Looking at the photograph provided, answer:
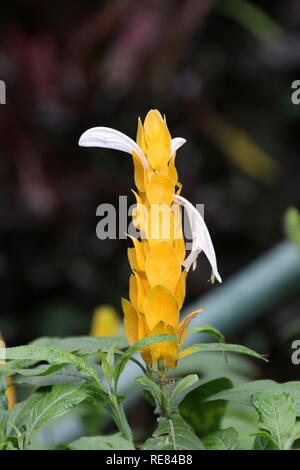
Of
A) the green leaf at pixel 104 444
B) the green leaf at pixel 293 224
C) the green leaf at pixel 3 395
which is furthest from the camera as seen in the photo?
the green leaf at pixel 293 224

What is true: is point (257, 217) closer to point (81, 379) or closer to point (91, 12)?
point (91, 12)

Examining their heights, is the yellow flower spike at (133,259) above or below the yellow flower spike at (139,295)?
above

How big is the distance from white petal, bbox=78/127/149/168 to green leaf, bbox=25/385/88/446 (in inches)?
6.3

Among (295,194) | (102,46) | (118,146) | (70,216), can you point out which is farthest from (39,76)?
(118,146)

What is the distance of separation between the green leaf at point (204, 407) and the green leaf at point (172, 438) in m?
0.07

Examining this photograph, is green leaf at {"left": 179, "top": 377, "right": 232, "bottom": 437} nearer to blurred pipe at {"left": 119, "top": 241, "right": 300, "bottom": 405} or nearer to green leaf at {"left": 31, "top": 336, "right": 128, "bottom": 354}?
green leaf at {"left": 31, "top": 336, "right": 128, "bottom": 354}

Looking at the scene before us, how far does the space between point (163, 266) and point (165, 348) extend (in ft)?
0.18

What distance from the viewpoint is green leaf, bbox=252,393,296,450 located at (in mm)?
475

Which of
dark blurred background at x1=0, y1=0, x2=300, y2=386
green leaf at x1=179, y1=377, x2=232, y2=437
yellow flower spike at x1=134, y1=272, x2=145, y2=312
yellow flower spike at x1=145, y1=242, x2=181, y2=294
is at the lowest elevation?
green leaf at x1=179, y1=377, x2=232, y2=437

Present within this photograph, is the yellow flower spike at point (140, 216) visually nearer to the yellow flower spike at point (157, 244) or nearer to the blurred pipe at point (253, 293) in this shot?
the yellow flower spike at point (157, 244)

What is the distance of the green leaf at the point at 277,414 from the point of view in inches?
18.7

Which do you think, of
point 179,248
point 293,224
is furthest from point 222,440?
point 293,224

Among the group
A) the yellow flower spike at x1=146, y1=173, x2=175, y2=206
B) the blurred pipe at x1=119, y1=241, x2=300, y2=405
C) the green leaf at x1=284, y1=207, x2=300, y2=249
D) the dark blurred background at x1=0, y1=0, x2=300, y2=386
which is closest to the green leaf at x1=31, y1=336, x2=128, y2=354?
the yellow flower spike at x1=146, y1=173, x2=175, y2=206

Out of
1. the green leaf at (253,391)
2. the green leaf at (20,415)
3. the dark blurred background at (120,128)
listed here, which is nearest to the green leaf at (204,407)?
the green leaf at (253,391)
